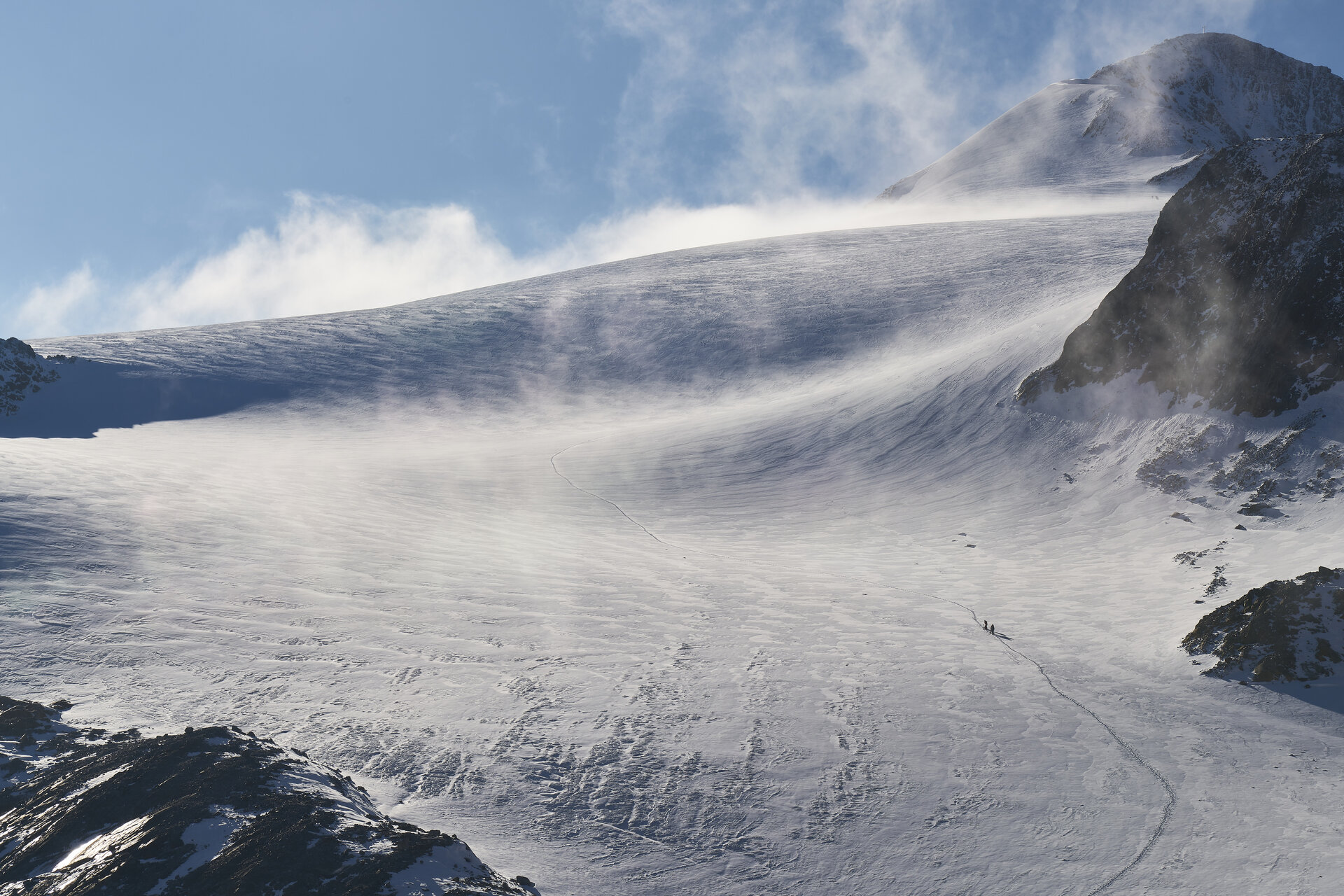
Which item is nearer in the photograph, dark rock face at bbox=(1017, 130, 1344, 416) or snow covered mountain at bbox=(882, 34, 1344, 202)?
dark rock face at bbox=(1017, 130, 1344, 416)

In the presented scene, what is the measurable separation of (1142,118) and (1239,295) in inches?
2762

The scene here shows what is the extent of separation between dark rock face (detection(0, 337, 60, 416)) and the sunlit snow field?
440 cm

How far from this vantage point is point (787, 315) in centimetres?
3428

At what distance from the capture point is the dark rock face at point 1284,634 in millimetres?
7684

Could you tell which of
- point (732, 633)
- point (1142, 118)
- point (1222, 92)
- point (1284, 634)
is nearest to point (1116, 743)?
point (1284, 634)

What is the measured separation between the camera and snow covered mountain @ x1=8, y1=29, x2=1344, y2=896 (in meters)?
5.63

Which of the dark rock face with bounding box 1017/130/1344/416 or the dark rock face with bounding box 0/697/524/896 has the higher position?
the dark rock face with bounding box 1017/130/1344/416

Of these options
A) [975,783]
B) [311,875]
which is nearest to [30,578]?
[311,875]

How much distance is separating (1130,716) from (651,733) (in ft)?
14.8

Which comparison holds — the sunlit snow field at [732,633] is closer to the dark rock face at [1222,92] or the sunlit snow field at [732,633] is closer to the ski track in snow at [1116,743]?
the ski track in snow at [1116,743]

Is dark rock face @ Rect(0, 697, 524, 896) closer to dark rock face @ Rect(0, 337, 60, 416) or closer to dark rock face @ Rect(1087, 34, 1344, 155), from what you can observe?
dark rock face @ Rect(0, 337, 60, 416)

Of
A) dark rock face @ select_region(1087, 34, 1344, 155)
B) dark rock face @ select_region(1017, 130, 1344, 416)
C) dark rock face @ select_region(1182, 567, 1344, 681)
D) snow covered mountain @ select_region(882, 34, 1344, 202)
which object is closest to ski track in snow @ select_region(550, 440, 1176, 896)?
dark rock face @ select_region(1182, 567, 1344, 681)

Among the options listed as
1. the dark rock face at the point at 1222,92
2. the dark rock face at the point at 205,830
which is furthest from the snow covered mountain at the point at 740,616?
the dark rock face at the point at 1222,92

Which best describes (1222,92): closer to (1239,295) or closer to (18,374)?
(1239,295)
